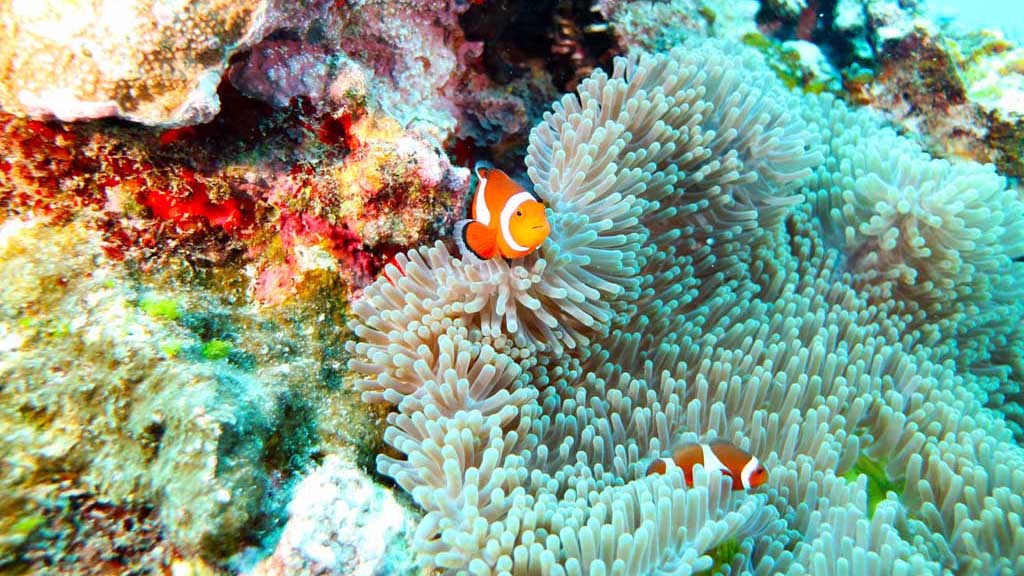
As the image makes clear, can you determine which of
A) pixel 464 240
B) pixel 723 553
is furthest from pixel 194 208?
pixel 723 553

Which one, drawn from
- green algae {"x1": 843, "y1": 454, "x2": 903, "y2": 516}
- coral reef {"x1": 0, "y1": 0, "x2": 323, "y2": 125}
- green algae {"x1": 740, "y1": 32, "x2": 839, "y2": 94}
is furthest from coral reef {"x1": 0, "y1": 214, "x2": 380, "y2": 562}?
green algae {"x1": 740, "y1": 32, "x2": 839, "y2": 94}

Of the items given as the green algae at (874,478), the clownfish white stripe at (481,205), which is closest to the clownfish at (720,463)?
the green algae at (874,478)

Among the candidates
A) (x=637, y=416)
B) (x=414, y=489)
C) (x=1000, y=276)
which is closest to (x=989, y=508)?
(x=637, y=416)

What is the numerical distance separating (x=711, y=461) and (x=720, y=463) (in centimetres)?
3

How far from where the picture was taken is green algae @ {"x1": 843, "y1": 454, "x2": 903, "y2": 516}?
7.04 ft

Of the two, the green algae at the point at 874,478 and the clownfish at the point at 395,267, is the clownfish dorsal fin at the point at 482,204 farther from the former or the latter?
the green algae at the point at 874,478

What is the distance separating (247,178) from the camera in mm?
2016

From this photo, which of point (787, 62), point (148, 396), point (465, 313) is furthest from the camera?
point (787, 62)

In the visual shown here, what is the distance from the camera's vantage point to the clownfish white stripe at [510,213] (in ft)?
5.90

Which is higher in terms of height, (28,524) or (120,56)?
(120,56)

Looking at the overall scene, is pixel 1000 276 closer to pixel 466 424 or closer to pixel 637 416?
pixel 637 416

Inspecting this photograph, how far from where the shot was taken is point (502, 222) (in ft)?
5.95

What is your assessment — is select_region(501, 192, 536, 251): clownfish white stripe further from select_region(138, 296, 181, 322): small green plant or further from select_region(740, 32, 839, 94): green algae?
select_region(740, 32, 839, 94): green algae

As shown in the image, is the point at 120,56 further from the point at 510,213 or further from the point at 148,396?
the point at 510,213
